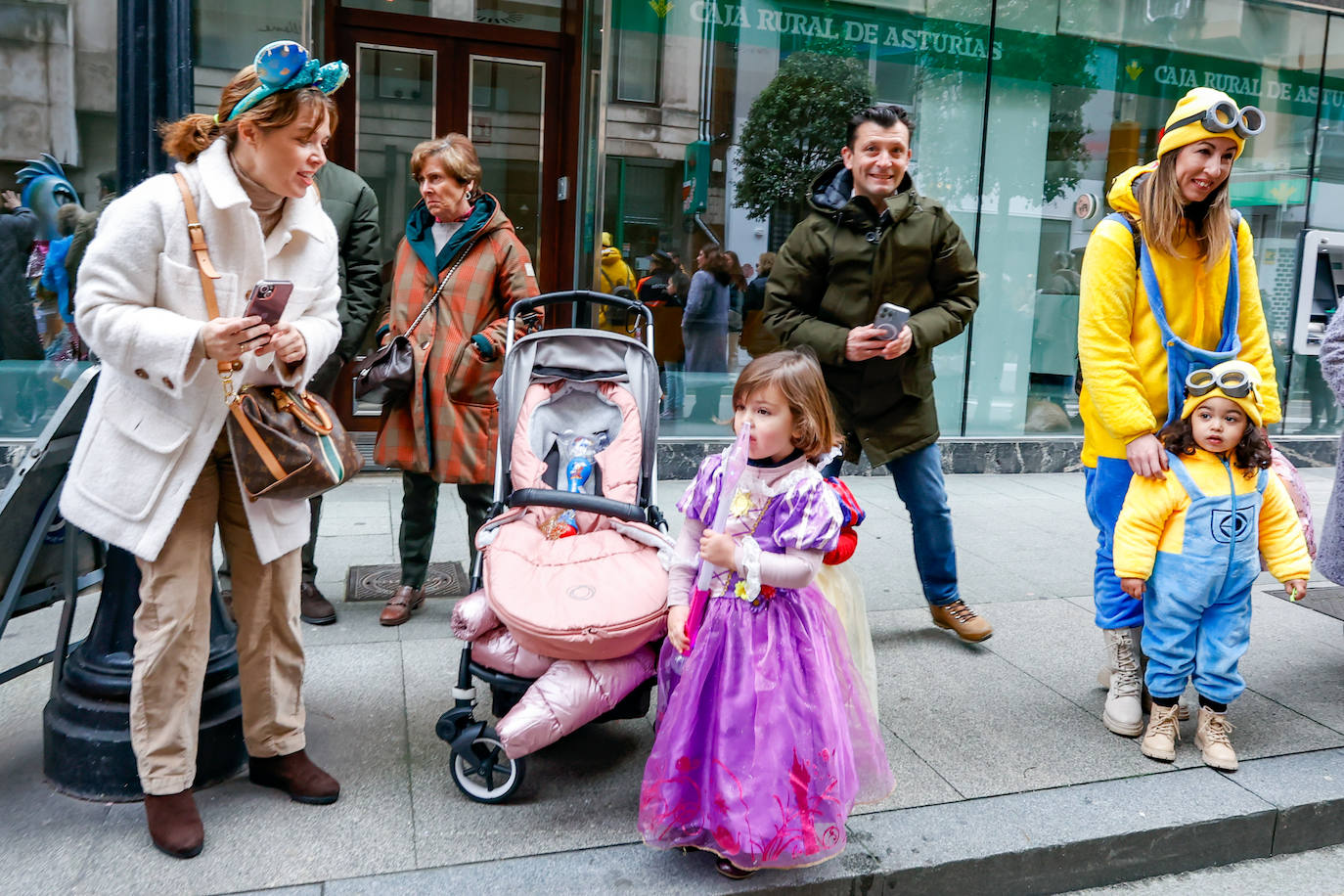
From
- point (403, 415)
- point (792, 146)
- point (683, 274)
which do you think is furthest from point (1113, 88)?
point (403, 415)

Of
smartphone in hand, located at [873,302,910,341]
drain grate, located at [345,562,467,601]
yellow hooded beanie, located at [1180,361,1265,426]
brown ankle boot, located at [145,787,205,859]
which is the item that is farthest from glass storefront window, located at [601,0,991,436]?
brown ankle boot, located at [145,787,205,859]

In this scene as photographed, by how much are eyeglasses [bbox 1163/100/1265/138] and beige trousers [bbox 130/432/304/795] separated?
10.5 feet

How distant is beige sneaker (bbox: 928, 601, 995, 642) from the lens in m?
4.75

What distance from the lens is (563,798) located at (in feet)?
11.0

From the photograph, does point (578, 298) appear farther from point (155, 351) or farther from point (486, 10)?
point (486, 10)

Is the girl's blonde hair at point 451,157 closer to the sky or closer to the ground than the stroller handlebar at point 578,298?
closer to the sky

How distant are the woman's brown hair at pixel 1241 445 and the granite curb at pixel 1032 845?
41.2 inches

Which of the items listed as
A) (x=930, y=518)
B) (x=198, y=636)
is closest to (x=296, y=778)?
(x=198, y=636)

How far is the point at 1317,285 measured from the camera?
32.8ft

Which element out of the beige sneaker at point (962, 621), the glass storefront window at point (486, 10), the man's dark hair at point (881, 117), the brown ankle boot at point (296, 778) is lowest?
the brown ankle boot at point (296, 778)

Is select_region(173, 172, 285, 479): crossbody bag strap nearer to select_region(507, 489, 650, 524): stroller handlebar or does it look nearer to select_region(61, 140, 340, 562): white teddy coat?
select_region(61, 140, 340, 562): white teddy coat

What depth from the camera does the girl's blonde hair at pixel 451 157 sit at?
15.2 feet

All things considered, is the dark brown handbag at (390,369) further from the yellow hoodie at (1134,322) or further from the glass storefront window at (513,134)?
the glass storefront window at (513,134)

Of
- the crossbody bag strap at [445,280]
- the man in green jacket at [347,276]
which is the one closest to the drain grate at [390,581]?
the man in green jacket at [347,276]
